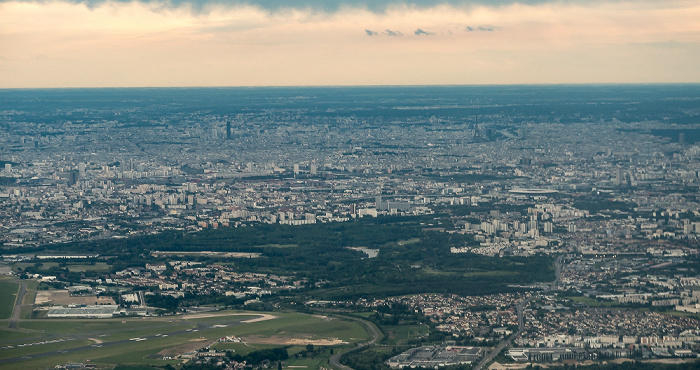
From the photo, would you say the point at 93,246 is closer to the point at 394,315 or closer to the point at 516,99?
the point at 394,315

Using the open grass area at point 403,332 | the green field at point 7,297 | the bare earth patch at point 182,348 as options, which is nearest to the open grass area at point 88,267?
the green field at point 7,297

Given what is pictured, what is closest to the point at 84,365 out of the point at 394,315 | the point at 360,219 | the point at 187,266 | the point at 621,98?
the point at 394,315

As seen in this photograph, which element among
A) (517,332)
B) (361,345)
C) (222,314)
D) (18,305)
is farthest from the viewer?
(18,305)

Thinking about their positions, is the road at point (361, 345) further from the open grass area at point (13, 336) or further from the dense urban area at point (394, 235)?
the open grass area at point (13, 336)

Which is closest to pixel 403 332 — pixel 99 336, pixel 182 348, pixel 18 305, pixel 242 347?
pixel 242 347

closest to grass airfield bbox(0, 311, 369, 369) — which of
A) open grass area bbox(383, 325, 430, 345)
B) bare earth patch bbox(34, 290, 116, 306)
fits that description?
open grass area bbox(383, 325, 430, 345)

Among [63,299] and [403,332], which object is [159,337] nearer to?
[403,332]
